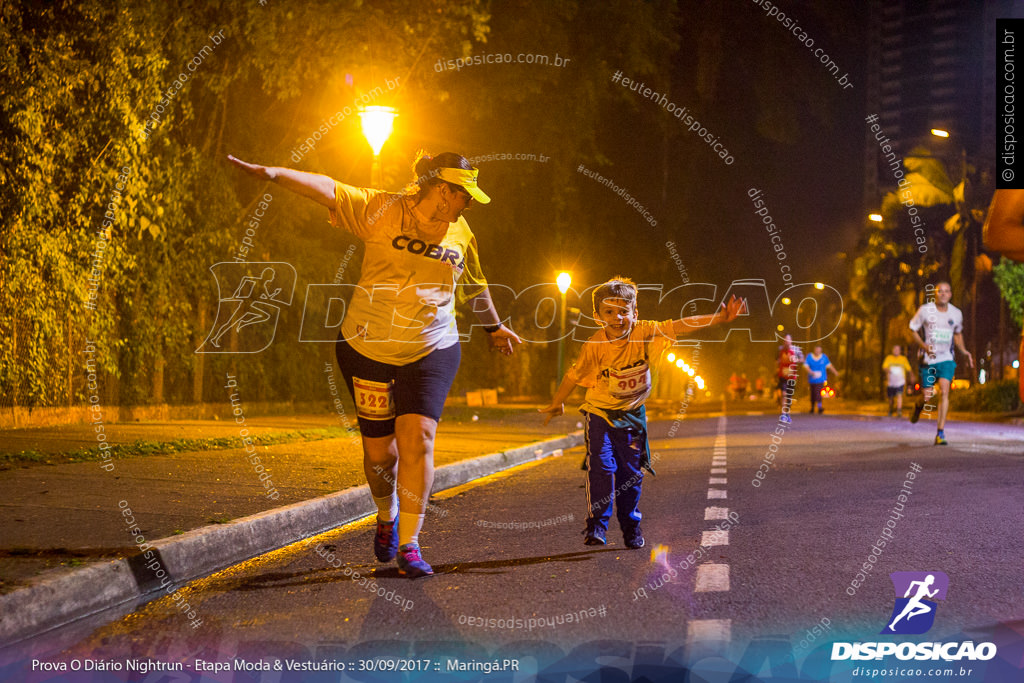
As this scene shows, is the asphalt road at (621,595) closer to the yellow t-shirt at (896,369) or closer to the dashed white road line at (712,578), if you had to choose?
the dashed white road line at (712,578)

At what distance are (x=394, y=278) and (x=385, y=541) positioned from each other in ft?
4.71

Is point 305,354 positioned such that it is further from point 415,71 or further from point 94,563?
point 94,563

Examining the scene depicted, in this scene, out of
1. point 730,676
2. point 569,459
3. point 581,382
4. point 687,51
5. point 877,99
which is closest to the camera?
point 730,676

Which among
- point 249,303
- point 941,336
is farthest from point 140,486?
point 249,303

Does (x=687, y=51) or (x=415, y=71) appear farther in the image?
(x=687, y=51)

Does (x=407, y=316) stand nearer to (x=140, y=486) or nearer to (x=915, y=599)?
(x=915, y=599)

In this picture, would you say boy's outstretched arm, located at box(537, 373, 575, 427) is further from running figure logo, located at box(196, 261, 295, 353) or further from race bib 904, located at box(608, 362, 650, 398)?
running figure logo, located at box(196, 261, 295, 353)

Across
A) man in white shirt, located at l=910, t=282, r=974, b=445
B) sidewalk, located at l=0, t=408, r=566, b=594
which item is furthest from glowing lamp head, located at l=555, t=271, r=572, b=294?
man in white shirt, located at l=910, t=282, r=974, b=445

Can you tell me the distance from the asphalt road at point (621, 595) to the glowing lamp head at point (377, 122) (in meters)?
5.42

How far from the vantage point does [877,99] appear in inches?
6142

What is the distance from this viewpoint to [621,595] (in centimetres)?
497

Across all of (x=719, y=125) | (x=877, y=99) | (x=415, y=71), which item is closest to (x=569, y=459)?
(x=415, y=71)

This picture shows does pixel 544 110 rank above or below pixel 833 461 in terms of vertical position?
above

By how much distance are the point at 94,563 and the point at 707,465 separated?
26.8ft
